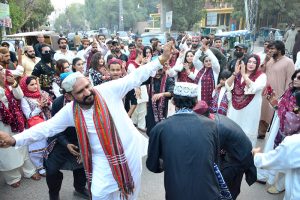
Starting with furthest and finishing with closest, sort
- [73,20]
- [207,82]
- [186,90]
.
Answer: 1. [73,20]
2. [207,82]
3. [186,90]

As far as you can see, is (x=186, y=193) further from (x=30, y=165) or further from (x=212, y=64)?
(x=212, y=64)

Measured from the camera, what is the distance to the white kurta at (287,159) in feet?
7.25

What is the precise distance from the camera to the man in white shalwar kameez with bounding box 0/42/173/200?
8.42 feet

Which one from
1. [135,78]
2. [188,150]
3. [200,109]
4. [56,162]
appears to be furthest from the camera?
[56,162]

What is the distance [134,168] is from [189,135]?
90 centimetres

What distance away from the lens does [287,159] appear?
7.43 ft

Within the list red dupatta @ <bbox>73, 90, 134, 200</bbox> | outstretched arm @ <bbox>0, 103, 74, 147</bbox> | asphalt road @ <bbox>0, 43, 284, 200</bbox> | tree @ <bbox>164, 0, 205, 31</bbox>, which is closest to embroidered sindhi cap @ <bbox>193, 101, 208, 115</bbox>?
red dupatta @ <bbox>73, 90, 134, 200</bbox>

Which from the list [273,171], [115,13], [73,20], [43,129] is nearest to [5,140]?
[43,129]

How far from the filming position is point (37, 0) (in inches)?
1055

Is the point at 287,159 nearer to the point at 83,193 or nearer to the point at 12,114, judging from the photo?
the point at 83,193

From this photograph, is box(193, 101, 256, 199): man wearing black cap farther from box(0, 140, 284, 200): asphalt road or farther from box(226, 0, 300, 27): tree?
box(226, 0, 300, 27): tree

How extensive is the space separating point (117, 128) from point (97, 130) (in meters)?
0.20

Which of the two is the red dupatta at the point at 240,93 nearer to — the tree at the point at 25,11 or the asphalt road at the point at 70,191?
the asphalt road at the point at 70,191

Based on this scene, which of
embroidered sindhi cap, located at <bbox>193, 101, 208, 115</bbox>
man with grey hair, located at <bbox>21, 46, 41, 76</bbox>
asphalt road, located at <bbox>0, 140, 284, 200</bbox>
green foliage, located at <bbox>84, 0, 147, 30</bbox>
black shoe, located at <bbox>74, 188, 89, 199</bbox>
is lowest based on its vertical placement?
asphalt road, located at <bbox>0, 140, 284, 200</bbox>
